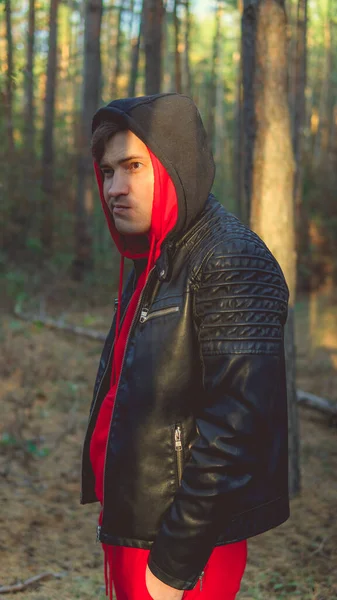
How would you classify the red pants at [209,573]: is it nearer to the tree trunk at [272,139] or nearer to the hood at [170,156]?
the hood at [170,156]

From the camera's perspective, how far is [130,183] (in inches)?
78.4

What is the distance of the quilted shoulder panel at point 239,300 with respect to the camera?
1781 millimetres

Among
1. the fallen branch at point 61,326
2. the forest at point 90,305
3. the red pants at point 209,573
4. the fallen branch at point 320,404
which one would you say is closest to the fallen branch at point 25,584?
the forest at point 90,305

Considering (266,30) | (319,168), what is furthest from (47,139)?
(266,30)

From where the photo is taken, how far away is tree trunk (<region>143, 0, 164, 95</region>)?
1031cm

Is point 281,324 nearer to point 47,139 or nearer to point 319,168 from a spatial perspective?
point 47,139

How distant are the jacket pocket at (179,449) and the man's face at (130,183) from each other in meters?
0.59

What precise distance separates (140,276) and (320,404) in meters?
5.87

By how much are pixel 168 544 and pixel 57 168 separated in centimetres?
1751

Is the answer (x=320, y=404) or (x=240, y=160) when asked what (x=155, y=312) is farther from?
(x=240, y=160)

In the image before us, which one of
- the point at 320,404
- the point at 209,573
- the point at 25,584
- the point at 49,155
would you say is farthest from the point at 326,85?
the point at 209,573

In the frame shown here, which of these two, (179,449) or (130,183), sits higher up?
(130,183)

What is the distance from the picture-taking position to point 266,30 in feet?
16.4

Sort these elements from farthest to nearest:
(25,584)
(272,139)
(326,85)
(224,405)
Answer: (326,85), (272,139), (25,584), (224,405)
